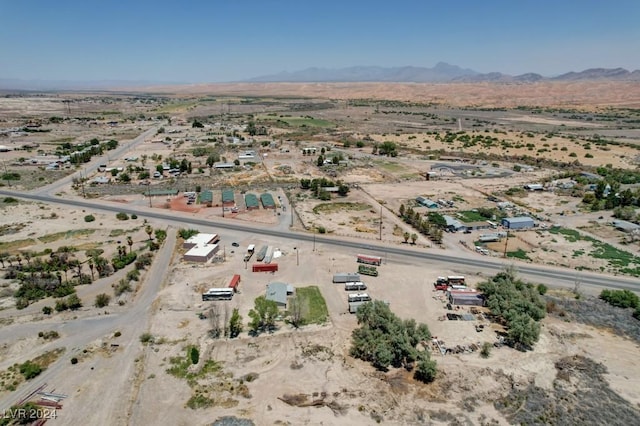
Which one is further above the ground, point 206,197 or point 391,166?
point 391,166

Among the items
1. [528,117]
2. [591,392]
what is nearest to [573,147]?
[528,117]

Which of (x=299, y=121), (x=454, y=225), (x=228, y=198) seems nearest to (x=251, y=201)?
(x=228, y=198)

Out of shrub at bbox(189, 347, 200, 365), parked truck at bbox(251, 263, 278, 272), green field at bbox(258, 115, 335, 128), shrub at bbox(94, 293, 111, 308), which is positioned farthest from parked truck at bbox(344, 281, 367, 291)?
green field at bbox(258, 115, 335, 128)

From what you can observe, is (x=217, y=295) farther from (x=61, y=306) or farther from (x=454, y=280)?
(x=454, y=280)

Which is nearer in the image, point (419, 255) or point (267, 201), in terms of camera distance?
point (419, 255)

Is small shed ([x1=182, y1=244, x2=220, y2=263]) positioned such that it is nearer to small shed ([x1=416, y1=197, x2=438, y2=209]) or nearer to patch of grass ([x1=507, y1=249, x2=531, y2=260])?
patch of grass ([x1=507, y1=249, x2=531, y2=260])

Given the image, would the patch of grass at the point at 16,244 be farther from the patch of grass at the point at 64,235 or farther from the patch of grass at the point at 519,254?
the patch of grass at the point at 519,254
